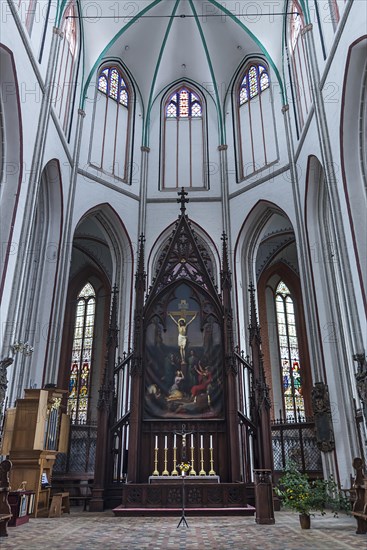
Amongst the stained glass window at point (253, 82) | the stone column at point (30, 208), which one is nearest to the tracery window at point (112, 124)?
the stone column at point (30, 208)

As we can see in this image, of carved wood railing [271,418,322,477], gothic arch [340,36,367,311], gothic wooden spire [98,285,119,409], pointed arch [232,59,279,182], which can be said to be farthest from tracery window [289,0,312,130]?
carved wood railing [271,418,322,477]

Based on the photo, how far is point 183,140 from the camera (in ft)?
69.7

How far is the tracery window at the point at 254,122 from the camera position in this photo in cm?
1886

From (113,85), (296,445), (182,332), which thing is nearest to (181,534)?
(182,332)

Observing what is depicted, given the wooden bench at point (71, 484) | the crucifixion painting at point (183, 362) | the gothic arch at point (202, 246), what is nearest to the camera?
the crucifixion painting at point (183, 362)

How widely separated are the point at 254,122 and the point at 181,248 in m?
8.48

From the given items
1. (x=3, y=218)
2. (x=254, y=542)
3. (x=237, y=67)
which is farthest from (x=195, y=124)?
(x=254, y=542)

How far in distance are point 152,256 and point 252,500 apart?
10119mm

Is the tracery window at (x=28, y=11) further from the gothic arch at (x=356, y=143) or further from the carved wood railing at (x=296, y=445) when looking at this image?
the carved wood railing at (x=296, y=445)

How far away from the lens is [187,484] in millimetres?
10578

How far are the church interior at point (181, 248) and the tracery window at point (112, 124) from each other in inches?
3.9

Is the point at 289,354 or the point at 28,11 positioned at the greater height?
the point at 28,11

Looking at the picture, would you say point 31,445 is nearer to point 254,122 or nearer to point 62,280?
point 62,280

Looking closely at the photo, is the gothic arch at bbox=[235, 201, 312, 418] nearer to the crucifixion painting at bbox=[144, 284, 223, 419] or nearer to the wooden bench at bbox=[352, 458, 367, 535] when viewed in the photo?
the crucifixion painting at bbox=[144, 284, 223, 419]
